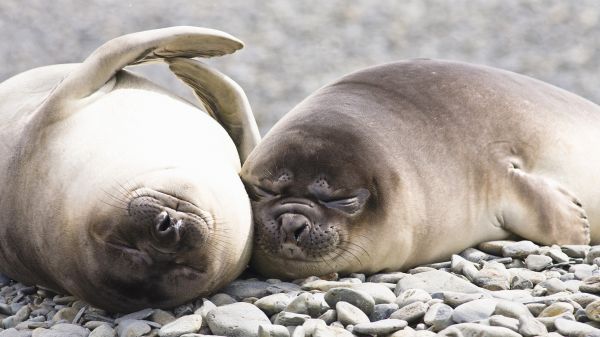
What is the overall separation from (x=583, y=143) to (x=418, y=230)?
1242 millimetres

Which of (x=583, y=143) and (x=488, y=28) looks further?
(x=488, y=28)

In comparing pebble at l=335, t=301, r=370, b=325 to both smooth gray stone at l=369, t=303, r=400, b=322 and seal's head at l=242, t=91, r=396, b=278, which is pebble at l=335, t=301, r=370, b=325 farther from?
seal's head at l=242, t=91, r=396, b=278

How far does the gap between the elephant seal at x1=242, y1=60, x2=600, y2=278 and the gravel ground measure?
6.0 inches

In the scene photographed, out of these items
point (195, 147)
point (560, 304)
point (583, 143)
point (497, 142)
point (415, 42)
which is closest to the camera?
point (560, 304)

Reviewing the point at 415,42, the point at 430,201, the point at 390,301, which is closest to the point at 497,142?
the point at 430,201

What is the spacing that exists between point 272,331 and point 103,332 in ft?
2.05

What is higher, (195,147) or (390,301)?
(195,147)

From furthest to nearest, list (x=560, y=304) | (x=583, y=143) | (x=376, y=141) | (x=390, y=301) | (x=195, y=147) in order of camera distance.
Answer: (x=583, y=143), (x=376, y=141), (x=195, y=147), (x=390, y=301), (x=560, y=304)

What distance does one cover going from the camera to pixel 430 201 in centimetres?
418

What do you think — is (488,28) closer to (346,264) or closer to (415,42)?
(415,42)

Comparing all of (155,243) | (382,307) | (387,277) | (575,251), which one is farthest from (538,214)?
(155,243)

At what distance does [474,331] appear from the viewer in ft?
9.57

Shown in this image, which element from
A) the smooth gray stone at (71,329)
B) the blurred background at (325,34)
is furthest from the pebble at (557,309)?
the blurred background at (325,34)

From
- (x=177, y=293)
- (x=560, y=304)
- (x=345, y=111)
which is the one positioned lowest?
(x=177, y=293)
